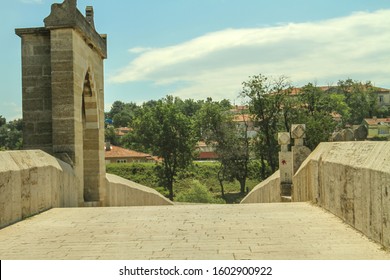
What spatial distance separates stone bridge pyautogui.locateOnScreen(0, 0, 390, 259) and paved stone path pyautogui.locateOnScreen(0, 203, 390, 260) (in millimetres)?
12

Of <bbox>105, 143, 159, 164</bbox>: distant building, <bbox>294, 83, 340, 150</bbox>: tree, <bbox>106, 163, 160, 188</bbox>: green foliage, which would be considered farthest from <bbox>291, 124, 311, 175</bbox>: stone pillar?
Result: <bbox>105, 143, 159, 164</bbox>: distant building

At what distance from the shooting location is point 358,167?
218 inches

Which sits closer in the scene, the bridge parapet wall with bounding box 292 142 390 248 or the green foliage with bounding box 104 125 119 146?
the bridge parapet wall with bounding box 292 142 390 248

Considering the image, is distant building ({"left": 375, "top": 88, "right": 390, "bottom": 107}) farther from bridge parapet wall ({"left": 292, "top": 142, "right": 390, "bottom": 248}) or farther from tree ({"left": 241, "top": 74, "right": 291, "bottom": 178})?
bridge parapet wall ({"left": 292, "top": 142, "right": 390, "bottom": 248})

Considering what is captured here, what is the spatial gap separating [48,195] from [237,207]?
10.5 ft

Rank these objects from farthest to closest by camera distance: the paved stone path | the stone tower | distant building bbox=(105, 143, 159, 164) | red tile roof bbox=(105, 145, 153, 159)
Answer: red tile roof bbox=(105, 145, 153, 159), distant building bbox=(105, 143, 159, 164), the stone tower, the paved stone path

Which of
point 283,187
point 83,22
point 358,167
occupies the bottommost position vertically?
point 283,187

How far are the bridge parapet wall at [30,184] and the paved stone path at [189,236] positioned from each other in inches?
8.7

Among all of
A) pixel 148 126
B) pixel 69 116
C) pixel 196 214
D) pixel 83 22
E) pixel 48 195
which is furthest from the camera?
pixel 148 126

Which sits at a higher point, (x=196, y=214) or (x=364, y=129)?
(x=364, y=129)

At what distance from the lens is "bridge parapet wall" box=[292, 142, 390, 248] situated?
4.76 meters

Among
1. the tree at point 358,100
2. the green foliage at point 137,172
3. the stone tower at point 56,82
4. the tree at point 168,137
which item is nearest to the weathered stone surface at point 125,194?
the stone tower at point 56,82

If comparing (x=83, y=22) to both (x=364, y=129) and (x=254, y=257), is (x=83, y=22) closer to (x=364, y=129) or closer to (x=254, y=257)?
(x=364, y=129)

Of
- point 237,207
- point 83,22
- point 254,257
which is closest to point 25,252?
point 254,257
